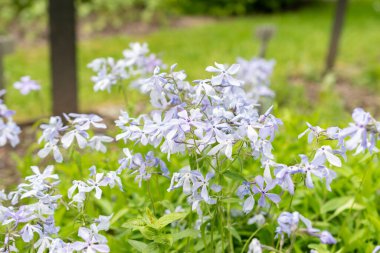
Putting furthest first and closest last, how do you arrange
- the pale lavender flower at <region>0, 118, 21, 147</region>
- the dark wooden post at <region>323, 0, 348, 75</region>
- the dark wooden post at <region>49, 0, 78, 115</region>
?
the dark wooden post at <region>323, 0, 348, 75</region>, the dark wooden post at <region>49, 0, 78, 115</region>, the pale lavender flower at <region>0, 118, 21, 147</region>

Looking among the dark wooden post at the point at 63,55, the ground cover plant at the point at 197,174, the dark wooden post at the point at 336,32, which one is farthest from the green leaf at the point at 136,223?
the dark wooden post at the point at 336,32

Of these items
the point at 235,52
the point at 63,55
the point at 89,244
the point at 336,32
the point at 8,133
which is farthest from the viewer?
the point at 235,52

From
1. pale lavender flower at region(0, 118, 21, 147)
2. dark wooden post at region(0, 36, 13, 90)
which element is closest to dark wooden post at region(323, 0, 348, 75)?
dark wooden post at region(0, 36, 13, 90)

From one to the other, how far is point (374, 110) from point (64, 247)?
4.47 metres

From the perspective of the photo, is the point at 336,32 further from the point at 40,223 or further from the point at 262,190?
the point at 40,223

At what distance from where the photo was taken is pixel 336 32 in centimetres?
646

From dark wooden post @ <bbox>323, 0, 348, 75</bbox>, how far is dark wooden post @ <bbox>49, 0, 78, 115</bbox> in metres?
3.47

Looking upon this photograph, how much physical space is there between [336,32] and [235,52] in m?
1.61

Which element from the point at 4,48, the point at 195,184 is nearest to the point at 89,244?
the point at 195,184

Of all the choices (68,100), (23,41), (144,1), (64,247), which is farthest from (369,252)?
(144,1)

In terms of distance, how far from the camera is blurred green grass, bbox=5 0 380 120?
541 centimetres

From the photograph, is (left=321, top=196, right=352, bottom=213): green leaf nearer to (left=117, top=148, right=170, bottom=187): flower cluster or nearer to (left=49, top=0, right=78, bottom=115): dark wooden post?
(left=117, top=148, right=170, bottom=187): flower cluster

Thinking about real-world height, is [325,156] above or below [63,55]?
above

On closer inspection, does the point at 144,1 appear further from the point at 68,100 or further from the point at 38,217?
the point at 38,217
